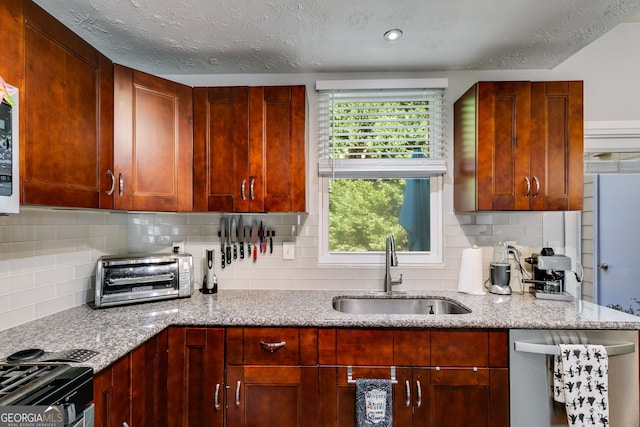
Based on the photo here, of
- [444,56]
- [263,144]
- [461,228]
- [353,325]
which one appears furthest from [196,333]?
[444,56]

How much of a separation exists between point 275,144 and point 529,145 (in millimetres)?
1472

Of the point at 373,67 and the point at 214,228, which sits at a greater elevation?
the point at 373,67

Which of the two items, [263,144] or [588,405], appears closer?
[588,405]

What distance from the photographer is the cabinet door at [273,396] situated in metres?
1.66

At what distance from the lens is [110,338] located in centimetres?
140

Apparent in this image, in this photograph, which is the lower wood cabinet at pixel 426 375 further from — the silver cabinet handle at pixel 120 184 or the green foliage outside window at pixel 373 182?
the silver cabinet handle at pixel 120 184

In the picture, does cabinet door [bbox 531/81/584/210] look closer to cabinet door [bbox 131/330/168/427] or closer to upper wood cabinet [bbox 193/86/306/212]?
upper wood cabinet [bbox 193/86/306/212]

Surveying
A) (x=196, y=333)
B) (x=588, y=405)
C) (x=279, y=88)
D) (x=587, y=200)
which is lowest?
(x=588, y=405)

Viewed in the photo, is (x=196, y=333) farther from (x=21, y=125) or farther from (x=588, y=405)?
(x=588, y=405)

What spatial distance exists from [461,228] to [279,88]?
151 cm

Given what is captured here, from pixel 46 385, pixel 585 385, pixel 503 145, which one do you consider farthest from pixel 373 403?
pixel 503 145

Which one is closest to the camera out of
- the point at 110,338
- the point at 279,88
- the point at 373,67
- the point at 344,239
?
the point at 110,338

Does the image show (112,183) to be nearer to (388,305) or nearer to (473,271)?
(388,305)

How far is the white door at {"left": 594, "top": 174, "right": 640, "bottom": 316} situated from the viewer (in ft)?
8.30
